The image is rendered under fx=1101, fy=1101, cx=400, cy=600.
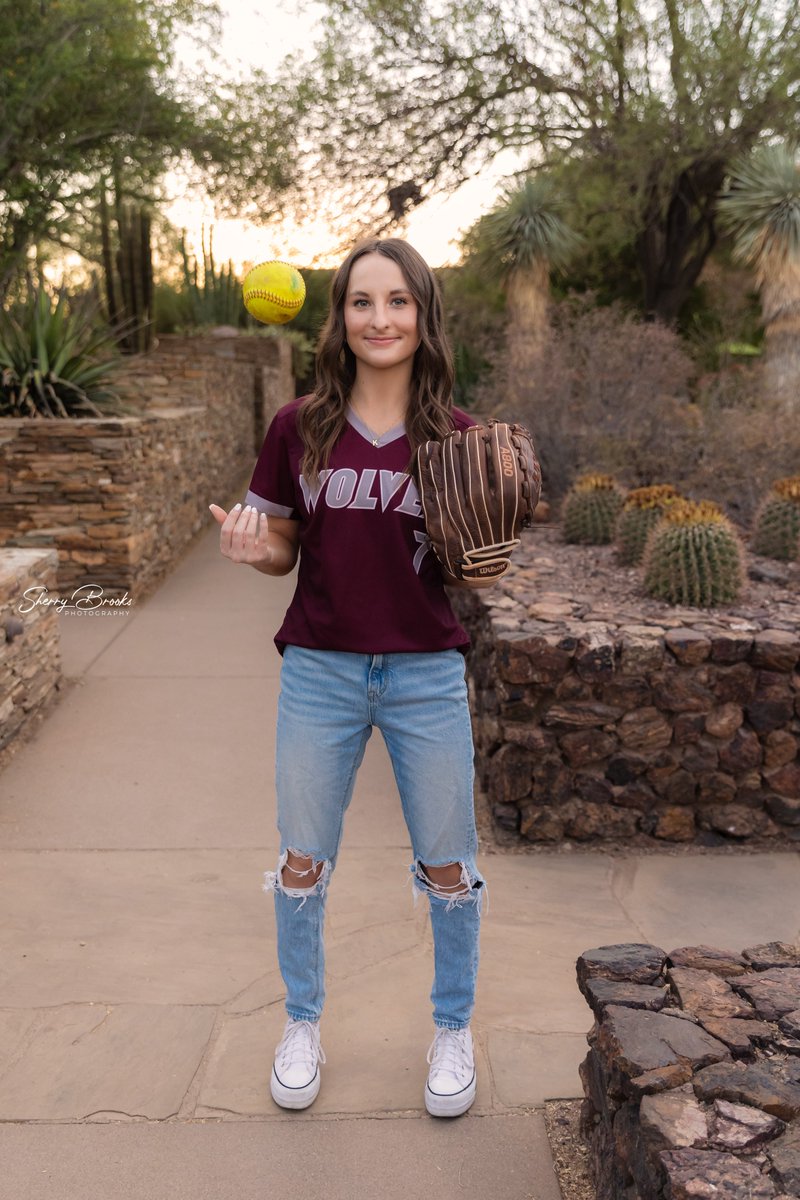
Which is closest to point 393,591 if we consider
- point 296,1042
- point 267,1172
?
point 296,1042

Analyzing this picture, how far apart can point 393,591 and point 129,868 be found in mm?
2218

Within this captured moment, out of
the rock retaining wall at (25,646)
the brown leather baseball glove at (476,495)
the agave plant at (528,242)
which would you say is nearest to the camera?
the brown leather baseball glove at (476,495)

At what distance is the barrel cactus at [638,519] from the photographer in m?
6.84

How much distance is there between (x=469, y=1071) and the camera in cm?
279

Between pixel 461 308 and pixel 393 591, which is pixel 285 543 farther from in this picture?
pixel 461 308

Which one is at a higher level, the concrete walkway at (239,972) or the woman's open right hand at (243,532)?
the woman's open right hand at (243,532)

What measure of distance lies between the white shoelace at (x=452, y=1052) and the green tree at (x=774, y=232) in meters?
14.5

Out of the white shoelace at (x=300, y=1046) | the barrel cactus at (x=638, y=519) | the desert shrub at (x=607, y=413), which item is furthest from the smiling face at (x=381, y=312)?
the desert shrub at (x=607, y=413)

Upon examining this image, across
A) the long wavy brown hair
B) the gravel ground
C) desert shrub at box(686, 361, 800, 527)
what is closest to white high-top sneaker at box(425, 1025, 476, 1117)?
the gravel ground

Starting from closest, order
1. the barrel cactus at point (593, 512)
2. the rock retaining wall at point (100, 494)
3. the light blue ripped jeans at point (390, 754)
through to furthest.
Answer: the light blue ripped jeans at point (390, 754) → the barrel cactus at point (593, 512) → the rock retaining wall at point (100, 494)

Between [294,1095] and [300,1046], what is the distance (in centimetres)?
11

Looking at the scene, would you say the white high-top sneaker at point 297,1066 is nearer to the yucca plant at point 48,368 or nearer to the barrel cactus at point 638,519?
the barrel cactus at point 638,519

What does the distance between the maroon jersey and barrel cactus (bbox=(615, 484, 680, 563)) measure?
444 centimetres
